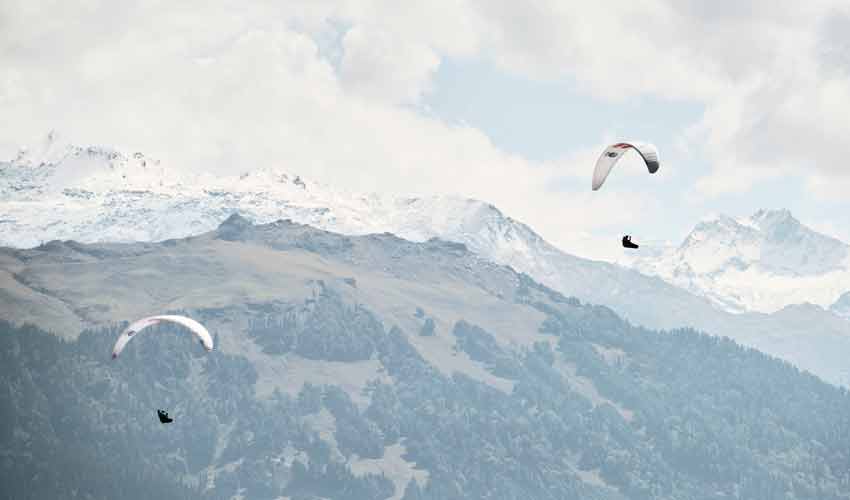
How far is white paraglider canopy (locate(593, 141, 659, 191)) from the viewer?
180 meters

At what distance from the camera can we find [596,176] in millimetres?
188250

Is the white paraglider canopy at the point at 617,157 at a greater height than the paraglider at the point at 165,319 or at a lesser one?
greater

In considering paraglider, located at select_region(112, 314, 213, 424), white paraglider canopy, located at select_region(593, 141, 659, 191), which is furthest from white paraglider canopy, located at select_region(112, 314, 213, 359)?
white paraglider canopy, located at select_region(593, 141, 659, 191)

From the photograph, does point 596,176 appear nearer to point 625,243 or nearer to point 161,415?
point 625,243

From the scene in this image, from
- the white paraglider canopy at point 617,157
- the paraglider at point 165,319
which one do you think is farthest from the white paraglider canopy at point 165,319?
the white paraglider canopy at point 617,157

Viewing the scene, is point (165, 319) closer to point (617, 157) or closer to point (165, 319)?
point (165, 319)

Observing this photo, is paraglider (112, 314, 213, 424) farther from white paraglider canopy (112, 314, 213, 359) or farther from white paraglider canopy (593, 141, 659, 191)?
white paraglider canopy (593, 141, 659, 191)

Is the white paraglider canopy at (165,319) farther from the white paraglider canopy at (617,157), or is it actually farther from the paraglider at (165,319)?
the white paraglider canopy at (617,157)

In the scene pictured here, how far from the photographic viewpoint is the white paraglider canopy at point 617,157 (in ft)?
592

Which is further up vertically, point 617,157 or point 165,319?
point 617,157

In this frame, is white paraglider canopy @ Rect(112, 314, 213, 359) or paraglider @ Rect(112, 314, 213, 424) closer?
paraglider @ Rect(112, 314, 213, 424)

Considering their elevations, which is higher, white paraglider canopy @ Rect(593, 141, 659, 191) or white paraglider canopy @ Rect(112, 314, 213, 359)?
white paraglider canopy @ Rect(593, 141, 659, 191)

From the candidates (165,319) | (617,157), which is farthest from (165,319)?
(617,157)

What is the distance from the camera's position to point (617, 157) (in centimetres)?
19200
